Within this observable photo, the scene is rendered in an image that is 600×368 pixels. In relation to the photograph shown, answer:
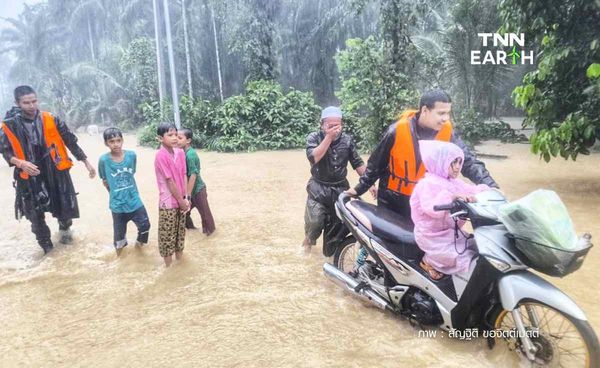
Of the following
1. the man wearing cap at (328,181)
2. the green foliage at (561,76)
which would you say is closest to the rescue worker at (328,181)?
the man wearing cap at (328,181)

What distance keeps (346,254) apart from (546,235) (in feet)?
6.76

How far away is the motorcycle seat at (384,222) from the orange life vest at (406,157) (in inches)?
8.4

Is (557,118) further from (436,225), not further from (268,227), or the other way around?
(436,225)

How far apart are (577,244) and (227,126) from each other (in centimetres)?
1280

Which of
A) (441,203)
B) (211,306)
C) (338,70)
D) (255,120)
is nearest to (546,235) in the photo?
(441,203)

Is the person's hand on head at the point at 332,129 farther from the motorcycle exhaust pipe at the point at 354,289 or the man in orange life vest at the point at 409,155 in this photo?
the motorcycle exhaust pipe at the point at 354,289

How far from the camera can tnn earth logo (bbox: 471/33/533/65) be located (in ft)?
23.2

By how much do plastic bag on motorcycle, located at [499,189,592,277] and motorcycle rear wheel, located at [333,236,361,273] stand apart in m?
1.74

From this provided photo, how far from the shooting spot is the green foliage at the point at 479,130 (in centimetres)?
1312

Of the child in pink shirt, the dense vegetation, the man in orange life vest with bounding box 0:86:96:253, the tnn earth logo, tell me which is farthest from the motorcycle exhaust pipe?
the tnn earth logo

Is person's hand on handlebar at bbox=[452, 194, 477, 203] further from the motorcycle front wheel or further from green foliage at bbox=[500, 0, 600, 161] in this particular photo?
green foliage at bbox=[500, 0, 600, 161]

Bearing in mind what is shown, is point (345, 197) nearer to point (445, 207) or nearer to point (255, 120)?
point (445, 207)

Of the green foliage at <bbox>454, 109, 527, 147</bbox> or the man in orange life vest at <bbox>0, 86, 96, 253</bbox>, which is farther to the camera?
the green foliage at <bbox>454, 109, 527, 147</bbox>

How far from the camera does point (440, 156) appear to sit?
2699 millimetres
